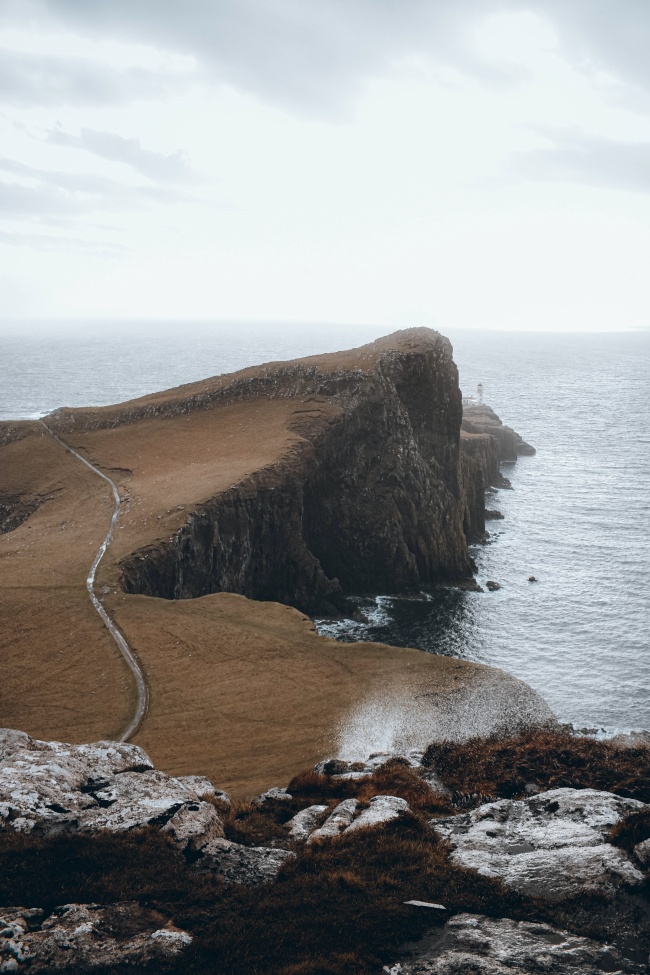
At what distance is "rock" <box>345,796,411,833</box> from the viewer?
20281 mm

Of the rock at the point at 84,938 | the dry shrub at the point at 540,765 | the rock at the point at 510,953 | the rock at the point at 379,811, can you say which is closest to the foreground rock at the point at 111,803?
the rock at the point at 379,811

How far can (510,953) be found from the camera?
14.7m

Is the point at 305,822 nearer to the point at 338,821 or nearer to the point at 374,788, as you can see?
the point at 338,821

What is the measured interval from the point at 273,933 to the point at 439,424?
6646 cm

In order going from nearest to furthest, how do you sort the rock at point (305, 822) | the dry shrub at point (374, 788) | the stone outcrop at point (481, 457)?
the rock at point (305, 822)
the dry shrub at point (374, 788)
the stone outcrop at point (481, 457)

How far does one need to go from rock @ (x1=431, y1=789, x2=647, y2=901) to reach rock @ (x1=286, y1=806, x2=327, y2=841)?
332cm

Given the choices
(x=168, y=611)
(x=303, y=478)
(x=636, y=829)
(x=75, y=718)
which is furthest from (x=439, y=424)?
(x=636, y=829)

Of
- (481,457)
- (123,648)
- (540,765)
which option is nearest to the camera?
(540,765)

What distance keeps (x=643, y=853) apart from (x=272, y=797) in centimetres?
1125

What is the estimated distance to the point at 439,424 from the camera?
78625mm

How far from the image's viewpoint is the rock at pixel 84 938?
14227 millimetres

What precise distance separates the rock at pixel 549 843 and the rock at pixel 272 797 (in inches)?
194

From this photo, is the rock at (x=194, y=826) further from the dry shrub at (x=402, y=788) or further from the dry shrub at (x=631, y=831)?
the dry shrub at (x=631, y=831)

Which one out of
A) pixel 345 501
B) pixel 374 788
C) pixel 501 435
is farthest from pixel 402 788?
pixel 501 435
